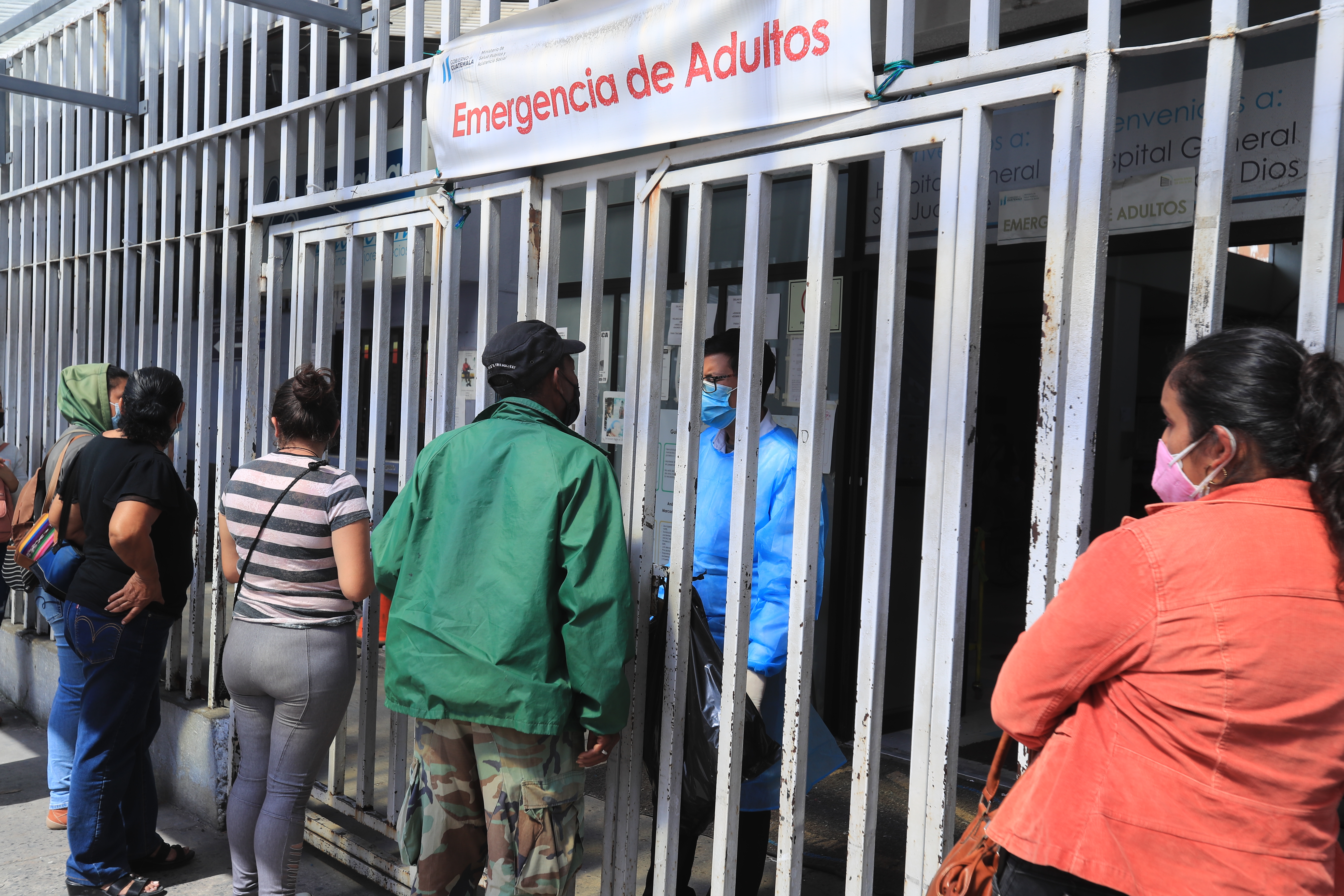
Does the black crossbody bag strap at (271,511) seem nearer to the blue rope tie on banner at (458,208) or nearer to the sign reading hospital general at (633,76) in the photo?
the blue rope tie on banner at (458,208)

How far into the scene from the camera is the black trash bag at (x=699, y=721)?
9.54 ft

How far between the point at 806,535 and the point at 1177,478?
3.47 ft

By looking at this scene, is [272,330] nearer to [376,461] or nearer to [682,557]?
[376,461]

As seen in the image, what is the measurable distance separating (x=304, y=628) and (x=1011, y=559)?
909 centimetres

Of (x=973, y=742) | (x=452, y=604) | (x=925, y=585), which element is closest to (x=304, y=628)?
(x=452, y=604)

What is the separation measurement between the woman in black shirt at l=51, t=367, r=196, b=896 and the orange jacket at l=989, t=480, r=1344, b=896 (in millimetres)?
3303

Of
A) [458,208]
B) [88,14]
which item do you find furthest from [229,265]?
[88,14]

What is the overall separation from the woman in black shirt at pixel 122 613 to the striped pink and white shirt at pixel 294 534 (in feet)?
2.29

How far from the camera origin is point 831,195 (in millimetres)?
2602

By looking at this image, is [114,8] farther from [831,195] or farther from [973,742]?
[973,742]

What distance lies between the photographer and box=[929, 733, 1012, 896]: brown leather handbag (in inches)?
72.3

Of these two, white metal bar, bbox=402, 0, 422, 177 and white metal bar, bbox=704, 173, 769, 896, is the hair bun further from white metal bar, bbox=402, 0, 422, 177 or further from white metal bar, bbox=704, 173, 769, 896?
white metal bar, bbox=704, 173, 769, 896

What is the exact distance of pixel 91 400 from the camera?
4590 millimetres

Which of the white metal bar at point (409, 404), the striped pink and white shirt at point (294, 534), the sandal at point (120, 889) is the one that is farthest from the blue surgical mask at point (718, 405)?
the sandal at point (120, 889)
